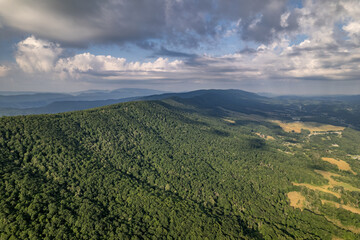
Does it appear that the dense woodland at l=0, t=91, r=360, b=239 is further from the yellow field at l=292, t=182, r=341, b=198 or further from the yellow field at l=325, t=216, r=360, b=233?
the yellow field at l=292, t=182, r=341, b=198

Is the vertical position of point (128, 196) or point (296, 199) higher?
point (128, 196)

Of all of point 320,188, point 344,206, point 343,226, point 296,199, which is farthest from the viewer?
point 320,188

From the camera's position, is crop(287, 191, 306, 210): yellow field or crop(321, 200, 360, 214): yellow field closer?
crop(321, 200, 360, 214): yellow field

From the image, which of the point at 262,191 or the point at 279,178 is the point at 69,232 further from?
the point at 279,178

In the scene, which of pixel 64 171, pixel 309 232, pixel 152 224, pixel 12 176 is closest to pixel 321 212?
pixel 309 232

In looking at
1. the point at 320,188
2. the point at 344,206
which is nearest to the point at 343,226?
the point at 344,206

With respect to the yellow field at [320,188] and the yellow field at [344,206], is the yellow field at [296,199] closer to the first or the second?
the yellow field at [344,206]

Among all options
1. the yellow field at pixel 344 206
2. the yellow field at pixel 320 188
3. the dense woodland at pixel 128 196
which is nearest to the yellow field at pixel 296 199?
the dense woodland at pixel 128 196

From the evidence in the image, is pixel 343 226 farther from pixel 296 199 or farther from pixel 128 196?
pixel 128 196

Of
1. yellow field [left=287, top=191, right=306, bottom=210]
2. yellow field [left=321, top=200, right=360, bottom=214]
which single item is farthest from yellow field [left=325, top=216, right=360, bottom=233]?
yellow field [left=321, top=200, right=360, bottom=214]
